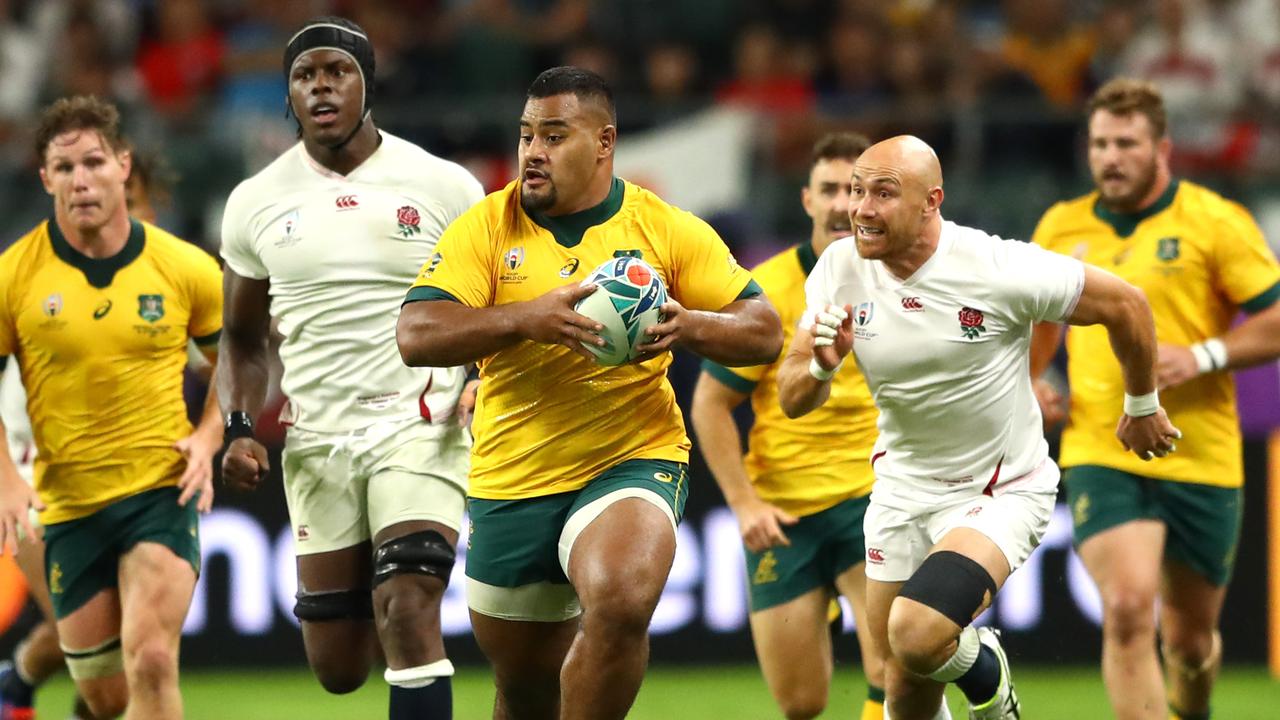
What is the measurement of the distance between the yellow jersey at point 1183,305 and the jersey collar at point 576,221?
285 centimetres

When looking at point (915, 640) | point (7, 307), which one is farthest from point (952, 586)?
point (7, 307)

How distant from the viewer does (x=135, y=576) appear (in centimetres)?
765

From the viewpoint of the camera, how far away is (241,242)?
24.8ft

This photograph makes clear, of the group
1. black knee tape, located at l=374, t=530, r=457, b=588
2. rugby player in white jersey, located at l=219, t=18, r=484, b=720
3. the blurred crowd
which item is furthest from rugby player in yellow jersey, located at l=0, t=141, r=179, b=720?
the blurred crowd

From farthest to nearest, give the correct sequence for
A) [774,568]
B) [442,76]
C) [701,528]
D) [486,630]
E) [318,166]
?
[442,76], [701,528], [774,568], [318,166], [486,630]

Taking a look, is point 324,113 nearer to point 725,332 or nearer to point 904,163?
point 725,332

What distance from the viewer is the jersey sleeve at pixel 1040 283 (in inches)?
261

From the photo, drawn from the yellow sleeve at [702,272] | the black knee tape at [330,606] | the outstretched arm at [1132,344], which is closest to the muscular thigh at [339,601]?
the black knee tape at [330,606]

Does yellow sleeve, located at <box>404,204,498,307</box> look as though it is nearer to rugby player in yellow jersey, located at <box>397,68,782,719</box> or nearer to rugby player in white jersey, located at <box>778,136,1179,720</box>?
rugby player in yellow jersey, located at <box>397,68,782,719</box>

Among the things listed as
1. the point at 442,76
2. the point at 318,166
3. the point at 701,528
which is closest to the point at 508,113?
the point at 442,76

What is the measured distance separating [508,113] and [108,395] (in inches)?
226

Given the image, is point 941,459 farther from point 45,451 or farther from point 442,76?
point 442,76

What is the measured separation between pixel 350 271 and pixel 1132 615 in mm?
3561

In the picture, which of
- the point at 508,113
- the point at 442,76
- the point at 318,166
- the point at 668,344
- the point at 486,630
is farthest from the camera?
the point at 442,76
